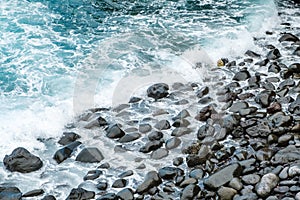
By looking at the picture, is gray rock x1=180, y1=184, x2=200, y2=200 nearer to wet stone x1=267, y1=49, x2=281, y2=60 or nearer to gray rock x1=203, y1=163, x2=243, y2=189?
gray rock x1=203, y1=163, x2=243, y2=189

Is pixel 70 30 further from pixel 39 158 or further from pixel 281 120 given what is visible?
pixel 281 120

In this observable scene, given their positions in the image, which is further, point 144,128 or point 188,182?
point 144,128

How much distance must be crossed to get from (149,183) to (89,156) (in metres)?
1.16

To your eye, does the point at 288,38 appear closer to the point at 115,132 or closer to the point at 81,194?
the point at 115,132

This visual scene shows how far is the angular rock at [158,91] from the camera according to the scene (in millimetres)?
7969

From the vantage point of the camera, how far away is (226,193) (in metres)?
5.32

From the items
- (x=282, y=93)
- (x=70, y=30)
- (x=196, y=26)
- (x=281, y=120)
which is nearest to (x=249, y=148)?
(x=281, y=120)

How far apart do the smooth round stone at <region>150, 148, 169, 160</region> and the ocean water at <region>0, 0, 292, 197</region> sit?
1245 mm

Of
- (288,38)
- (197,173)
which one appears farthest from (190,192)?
(288,38)

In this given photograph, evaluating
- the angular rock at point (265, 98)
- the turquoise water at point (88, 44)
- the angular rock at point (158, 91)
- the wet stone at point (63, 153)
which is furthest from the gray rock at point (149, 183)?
the angular rock at point (265, 98)

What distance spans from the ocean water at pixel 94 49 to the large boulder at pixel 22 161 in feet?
0.48

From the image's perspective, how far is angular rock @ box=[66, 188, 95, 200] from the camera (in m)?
5.64

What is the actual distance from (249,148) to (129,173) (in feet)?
5.70

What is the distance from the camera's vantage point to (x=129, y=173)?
606 centimetres
